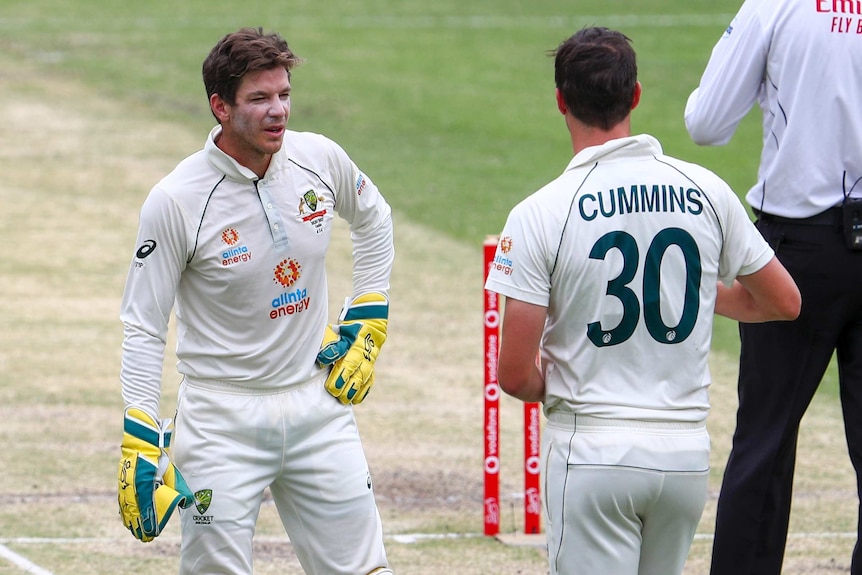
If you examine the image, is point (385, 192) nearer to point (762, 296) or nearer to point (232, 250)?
point (232, 250)

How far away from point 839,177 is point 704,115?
507 millimetres

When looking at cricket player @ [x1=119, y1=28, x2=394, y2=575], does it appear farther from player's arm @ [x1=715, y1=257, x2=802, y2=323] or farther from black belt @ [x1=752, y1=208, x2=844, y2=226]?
black belt @ [x1=752, y1=208, x2=844, y2=226]

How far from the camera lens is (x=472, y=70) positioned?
22.5 metres

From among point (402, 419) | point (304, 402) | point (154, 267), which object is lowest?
point (402, 419)

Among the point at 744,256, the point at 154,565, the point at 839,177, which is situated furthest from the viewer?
the point at 154,565

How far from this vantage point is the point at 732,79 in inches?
204

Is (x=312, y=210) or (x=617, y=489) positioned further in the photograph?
(x=312, y=210)

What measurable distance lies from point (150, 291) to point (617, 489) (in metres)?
1.62

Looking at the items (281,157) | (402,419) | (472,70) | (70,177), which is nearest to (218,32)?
(472,70)

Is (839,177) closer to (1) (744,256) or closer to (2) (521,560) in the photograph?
(1) (744,256)

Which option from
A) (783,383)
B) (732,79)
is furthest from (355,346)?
(732,79)

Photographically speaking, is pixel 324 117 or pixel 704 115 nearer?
pixel 704 115

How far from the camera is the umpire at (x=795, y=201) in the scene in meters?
5.11

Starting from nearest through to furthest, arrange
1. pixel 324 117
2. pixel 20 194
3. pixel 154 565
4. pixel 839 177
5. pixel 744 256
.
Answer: pixel 744 256 < pixel 839 177 < pixel 154 565 < pixel 20 194 < pixel 324 117
